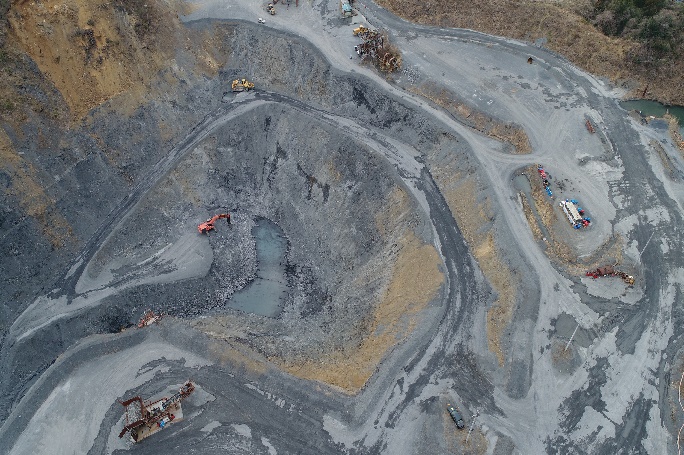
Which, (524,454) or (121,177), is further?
(121,177)

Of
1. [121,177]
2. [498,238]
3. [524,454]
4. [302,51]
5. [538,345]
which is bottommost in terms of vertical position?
[524,454]

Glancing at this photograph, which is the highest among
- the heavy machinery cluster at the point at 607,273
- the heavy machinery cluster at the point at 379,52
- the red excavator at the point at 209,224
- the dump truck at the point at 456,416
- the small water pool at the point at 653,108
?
the heavy machinery cluster at the point at 379,52

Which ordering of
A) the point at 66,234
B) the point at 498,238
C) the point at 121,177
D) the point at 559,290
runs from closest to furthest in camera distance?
the point at 559,290 < the point at 498,238 < the point at 66,234 < the point at 121,177

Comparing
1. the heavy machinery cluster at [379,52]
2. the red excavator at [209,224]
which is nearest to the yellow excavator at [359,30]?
the heavy machinery cluster at [379,52]

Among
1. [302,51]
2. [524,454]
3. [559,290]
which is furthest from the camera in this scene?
[302,51]

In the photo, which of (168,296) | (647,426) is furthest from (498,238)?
(168,296)

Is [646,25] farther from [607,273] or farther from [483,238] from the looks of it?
[483,238]

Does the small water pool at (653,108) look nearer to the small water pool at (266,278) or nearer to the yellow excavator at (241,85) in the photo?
the small water pool at (266,278)

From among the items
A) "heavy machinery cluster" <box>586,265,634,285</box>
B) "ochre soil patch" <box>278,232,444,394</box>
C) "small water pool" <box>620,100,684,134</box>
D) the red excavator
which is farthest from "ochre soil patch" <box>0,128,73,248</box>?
"small water pool" <box>620,100,684,134</box>

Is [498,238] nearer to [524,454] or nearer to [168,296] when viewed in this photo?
[524,454]
